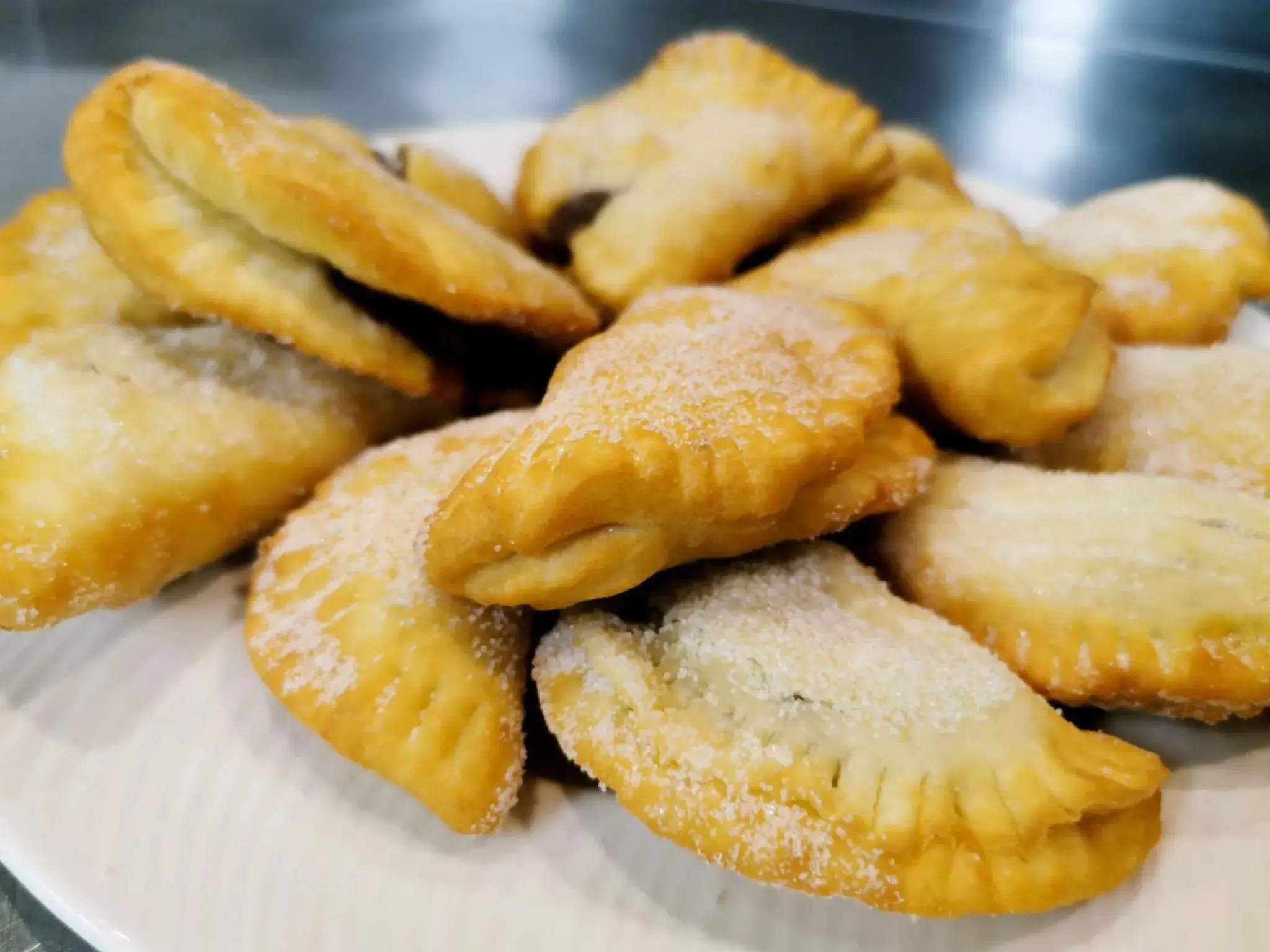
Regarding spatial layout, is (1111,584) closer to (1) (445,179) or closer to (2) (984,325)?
(2) (984,325)

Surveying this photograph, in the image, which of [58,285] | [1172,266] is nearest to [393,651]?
[58,285]

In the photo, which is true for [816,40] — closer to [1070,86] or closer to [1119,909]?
[1070,86]

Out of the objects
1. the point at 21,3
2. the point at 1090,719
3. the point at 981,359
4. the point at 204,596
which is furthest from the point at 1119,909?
the point at 21,3

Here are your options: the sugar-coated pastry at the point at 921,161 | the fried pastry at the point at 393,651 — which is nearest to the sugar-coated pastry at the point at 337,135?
the fried pastry at the point at 393,651

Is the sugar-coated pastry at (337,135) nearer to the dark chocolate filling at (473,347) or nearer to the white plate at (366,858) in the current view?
the dark chocolate filling at (473,347)

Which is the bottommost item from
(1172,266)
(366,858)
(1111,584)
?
(366,858)

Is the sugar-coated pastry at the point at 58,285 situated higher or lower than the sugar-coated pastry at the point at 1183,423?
higher
